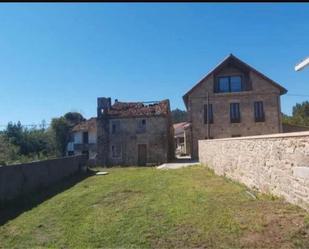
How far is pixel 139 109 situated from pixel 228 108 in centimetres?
842

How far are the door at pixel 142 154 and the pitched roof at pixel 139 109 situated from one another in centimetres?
302

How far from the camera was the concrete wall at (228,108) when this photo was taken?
Result: 31.1 metres

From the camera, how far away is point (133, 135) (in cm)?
3234

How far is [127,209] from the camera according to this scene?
877 cm

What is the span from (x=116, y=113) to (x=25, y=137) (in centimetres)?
1542

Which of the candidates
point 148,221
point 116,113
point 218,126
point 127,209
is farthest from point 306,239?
point 116,113

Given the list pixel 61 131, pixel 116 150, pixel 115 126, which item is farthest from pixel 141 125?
pixel 61 131

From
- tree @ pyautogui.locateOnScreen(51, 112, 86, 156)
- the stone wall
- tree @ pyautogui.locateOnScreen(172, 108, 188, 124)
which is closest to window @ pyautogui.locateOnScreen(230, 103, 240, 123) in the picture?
the stone wall

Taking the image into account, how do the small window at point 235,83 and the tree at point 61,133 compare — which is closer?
the small window at point 235,83

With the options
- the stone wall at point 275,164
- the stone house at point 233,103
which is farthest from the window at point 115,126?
the stone wall at point 275,164

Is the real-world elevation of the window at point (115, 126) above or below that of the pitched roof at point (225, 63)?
below

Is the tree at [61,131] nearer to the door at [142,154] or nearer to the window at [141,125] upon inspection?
the door at [142,154]

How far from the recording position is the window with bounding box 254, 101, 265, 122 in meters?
31.2

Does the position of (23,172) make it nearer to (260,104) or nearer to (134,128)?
(134,128)
